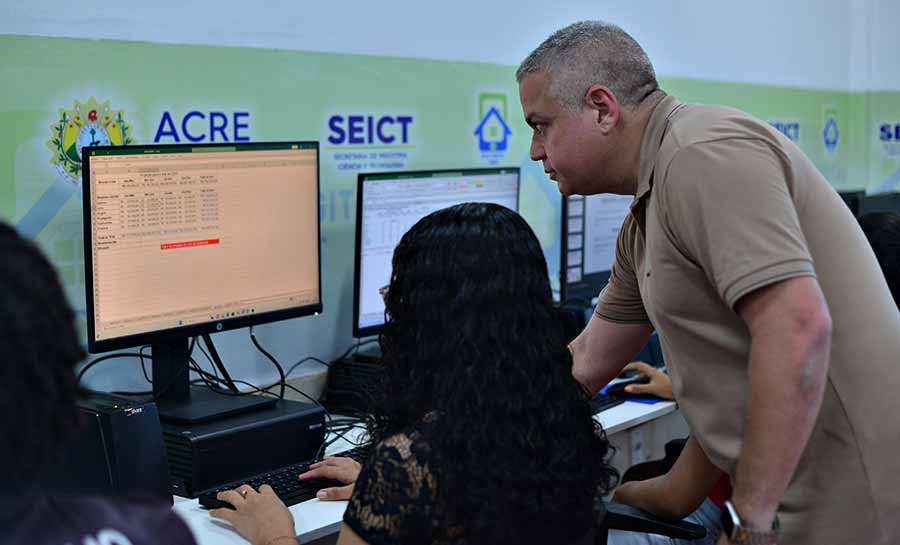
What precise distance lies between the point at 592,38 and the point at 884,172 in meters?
3.83

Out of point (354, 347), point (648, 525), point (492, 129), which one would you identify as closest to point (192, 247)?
point (354, 347)

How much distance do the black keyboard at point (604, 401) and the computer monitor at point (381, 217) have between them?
55cm

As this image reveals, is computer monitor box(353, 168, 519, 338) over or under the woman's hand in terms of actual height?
over

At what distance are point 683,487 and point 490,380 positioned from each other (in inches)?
29.3

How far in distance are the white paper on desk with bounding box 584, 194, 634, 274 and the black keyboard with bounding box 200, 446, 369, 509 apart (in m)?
1.47

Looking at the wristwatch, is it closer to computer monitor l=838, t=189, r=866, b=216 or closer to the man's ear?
the man's ear

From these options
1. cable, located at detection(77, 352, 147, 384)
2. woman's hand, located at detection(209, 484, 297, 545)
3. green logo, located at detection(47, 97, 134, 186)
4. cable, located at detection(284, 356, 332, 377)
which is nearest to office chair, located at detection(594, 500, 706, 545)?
woman's hand, located at detection(209, 484, 297, 545)

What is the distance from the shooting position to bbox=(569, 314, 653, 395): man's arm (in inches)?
76.9

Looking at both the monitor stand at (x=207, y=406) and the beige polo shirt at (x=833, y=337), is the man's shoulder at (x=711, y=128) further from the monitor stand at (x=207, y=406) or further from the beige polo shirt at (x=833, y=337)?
the monitor stand at (x=207, y=406)

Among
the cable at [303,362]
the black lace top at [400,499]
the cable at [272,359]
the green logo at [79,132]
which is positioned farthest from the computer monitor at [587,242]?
the black lace top at [400,499]

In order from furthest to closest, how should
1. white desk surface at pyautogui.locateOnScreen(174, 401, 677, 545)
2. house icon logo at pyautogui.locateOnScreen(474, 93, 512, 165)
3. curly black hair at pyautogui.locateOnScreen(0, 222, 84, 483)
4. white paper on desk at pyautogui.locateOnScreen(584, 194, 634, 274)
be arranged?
white paper on desk at pyautogui.locateOnScreen(584, 194, 634, 274) < house icon logo at pyautogui.locateOnScreen(474, 93, 512, 165) < white desk surface at pyautogui.locateOnScreen(174, 401, 677, 545) < curly black hair at pyautogui.locateOnScreen(0, 222, 84, 483)

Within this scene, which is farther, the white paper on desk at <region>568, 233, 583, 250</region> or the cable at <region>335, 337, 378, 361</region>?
the white paper on desk at <region>568, 233, 583, 250</region>

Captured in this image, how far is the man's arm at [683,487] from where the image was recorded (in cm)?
194

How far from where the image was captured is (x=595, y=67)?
5.50 feet
